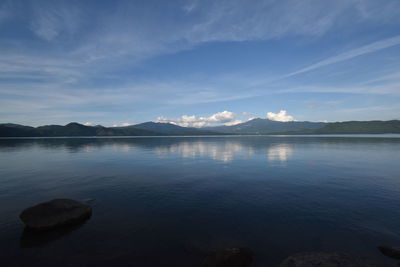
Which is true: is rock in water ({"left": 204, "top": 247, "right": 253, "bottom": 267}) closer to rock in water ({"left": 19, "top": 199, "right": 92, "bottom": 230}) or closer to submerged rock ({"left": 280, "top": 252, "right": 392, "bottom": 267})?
submerged rock ({"left": 280, "top": 252, "right": 392, "bottom": 267})

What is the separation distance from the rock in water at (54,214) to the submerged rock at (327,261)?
19093 mm

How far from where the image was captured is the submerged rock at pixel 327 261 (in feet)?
36.6

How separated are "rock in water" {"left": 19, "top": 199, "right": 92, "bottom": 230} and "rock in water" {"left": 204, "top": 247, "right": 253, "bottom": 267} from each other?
14.1 m

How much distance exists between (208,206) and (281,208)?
857 cm

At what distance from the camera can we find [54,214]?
1758 cm

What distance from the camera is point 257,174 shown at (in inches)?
1489

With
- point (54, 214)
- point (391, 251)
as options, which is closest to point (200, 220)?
point (54, 214)

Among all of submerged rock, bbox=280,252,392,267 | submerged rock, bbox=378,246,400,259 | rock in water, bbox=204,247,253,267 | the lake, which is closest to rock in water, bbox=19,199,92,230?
the lake

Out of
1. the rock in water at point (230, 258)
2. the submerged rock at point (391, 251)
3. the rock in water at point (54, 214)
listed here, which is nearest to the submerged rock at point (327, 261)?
the rock in water at point (230, 258)

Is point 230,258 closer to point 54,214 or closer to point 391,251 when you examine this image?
point 391,251

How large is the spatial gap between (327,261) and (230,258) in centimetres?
609

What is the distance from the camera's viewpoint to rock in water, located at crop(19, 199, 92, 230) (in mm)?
16797

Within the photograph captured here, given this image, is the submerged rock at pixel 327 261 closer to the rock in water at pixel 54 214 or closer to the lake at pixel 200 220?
the lake at pixel 200 220

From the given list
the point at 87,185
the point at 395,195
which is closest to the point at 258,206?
the point at 395,195
